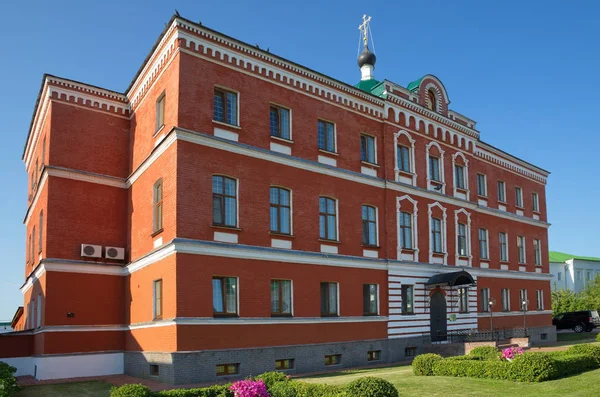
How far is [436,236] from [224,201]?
12.7m

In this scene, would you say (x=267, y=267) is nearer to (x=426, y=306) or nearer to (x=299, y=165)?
(x=299, y=165)

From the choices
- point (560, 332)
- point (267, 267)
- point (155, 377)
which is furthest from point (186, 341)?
point (560, 332)

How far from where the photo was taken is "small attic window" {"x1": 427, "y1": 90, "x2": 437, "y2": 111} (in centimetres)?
2942

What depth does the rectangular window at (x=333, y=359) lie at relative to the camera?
73.6ft

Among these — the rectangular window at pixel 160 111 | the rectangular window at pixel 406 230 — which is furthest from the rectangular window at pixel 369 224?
the rectangular window at pixel 160 111

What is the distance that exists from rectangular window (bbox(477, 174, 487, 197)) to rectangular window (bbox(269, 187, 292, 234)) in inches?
599

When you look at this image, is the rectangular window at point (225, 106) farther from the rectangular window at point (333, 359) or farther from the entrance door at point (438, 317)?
the entrance door at point (438, 317)

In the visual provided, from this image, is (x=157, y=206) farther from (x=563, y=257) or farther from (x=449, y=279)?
(x=563, y=257)

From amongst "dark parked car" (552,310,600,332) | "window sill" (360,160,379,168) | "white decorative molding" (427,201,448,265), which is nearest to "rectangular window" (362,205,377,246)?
"window sill" (360,160,379,168)

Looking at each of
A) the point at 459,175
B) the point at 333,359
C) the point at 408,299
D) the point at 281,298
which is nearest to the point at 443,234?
the point at 459,175

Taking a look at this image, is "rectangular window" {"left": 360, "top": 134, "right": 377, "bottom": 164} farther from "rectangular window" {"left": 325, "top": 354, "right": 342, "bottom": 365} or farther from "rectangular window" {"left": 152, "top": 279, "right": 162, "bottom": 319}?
"rectangular window" {"left": 152, "top": 279, "right": 162, "bottom": 319}

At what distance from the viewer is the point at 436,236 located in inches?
1123

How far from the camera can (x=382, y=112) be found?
26.5 metres

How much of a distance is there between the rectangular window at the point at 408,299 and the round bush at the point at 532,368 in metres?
10.4
